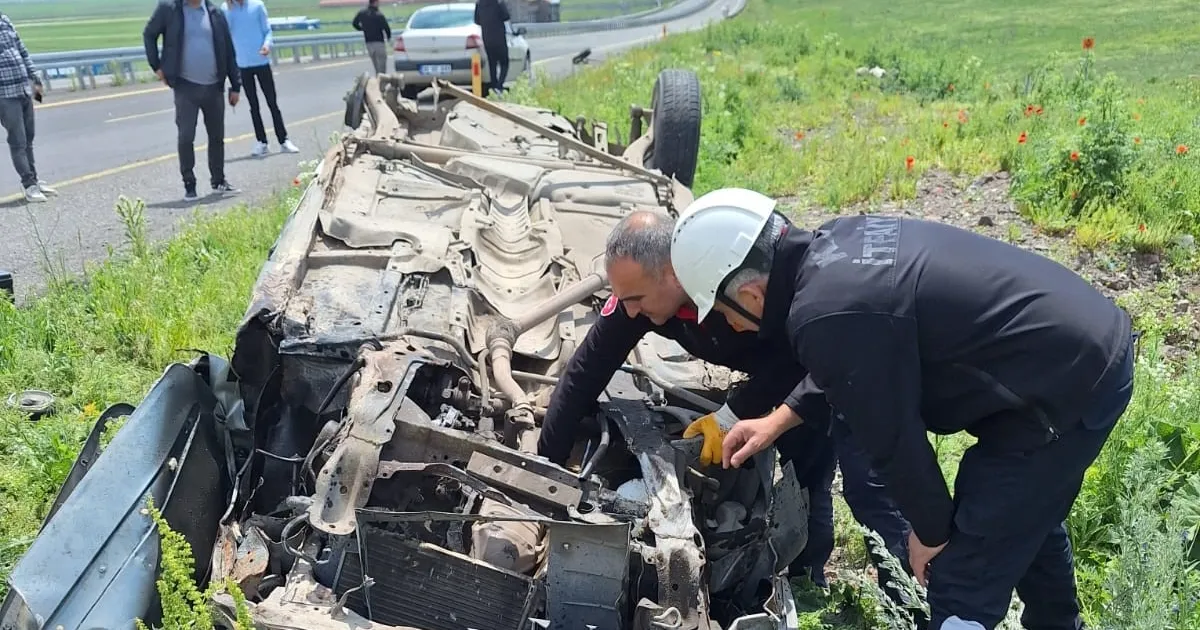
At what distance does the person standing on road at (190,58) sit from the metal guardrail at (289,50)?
807 cm

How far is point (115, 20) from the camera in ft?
103

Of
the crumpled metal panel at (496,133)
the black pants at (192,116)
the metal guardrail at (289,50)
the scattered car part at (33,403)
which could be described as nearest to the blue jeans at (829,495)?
the crumpled metal panel at (496,133)

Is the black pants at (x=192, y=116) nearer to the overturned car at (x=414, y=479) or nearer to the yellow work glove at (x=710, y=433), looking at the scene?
the overturned car at (x=414, y=479)

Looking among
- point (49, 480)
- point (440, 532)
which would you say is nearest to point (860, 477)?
point (440, 532)

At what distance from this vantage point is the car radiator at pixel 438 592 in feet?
7.56

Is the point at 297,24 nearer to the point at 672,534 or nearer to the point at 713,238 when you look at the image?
the point at 713,238

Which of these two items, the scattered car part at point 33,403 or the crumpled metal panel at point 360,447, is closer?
the crumpled metal panel at point 360,447

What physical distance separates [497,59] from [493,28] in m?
0.38

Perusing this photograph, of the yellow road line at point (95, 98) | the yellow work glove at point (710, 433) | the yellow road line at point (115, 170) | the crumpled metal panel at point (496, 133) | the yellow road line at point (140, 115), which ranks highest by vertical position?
the crumpled metal panel at point (496, 133)

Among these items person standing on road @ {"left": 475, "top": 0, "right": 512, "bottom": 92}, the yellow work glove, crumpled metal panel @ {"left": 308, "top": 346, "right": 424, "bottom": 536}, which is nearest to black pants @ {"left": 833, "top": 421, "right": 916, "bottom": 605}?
the yellow work glove

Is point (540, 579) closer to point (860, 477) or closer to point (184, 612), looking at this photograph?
point (184, 612)

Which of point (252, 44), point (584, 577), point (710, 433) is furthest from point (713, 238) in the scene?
point (252, 44)

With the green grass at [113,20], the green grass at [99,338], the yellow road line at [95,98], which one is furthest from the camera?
the green grass at [113,20]

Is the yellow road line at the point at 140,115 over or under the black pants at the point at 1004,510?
over
